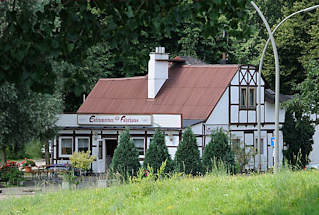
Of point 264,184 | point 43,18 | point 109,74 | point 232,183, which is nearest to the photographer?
point 43,18

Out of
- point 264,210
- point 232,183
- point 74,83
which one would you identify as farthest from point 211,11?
point 232,183

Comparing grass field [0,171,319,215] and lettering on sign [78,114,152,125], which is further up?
lettering on sign [78,114,152,125]

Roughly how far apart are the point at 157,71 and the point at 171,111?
8.98 ft

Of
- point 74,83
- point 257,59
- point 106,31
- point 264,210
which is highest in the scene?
point 257,59

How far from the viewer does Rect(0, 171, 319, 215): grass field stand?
11.4 m

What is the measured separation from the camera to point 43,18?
9633mm

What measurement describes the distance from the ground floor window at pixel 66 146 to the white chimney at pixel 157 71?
17.5ft

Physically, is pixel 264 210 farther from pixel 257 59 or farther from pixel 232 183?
pixel 257 59

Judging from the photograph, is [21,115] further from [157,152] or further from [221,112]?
[221,112]

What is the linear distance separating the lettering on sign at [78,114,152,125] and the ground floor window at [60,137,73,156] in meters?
1.30

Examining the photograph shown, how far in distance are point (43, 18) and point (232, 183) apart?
5968 mm

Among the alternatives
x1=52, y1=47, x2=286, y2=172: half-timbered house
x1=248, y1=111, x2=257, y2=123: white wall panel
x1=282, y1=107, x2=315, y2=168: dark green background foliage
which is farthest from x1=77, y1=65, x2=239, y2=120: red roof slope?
x1=282, y1=107, x2=315, y2=168: dark green background foliage

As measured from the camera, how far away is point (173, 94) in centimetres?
4272

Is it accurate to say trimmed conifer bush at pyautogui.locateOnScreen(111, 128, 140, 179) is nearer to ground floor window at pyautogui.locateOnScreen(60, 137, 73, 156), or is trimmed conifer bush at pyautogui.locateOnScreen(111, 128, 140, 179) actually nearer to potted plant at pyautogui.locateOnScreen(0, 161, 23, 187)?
potted plant at pyautogui.locateOnScreen(0, 161, 23, 187)
